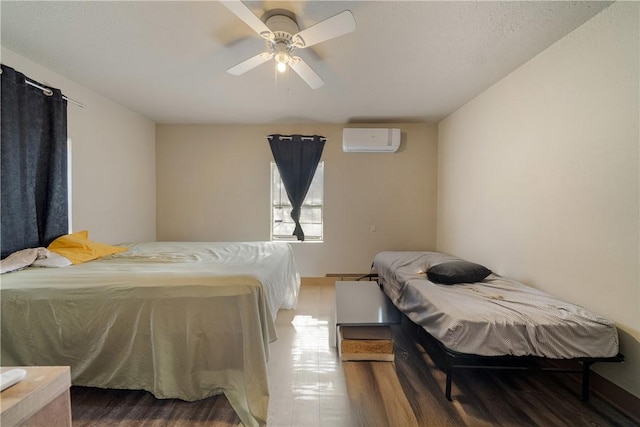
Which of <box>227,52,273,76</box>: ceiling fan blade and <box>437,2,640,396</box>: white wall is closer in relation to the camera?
<box>437,2,640,396</box>: white wall

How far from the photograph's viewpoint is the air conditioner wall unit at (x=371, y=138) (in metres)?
3.61

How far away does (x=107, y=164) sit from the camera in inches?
119

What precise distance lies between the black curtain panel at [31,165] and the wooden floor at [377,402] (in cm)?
138

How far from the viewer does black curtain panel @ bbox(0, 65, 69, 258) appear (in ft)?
6.48

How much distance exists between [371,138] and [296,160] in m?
1.13

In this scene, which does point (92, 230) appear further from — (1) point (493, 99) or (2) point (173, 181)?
(1) point (493, 99)

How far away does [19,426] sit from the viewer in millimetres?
534

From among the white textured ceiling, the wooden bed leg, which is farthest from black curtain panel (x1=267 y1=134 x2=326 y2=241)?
the wooden bed leg

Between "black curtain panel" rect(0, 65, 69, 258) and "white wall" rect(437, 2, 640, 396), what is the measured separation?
4.20 m

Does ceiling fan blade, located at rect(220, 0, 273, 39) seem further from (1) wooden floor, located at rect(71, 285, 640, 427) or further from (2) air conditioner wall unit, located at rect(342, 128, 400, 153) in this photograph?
(1) wooden floor, located at rect(71, 285, 640, 427)

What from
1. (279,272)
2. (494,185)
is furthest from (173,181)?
(494,185)

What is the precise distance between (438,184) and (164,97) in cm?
381

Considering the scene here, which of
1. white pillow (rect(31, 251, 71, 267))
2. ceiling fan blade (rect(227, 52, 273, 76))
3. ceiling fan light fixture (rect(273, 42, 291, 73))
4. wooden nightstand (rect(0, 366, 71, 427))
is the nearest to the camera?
wooden nightstand (rect(0, 366, 71, 427))

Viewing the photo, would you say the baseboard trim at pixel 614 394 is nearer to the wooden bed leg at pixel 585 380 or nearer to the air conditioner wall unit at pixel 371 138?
the wooden bed leg at pixel 585 380
